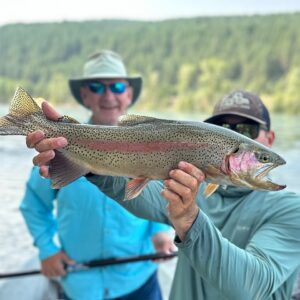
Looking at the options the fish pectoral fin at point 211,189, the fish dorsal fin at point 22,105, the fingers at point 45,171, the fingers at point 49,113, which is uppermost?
the fish dorsal fin at point 22,105

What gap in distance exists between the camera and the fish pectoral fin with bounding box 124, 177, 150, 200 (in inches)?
78.7

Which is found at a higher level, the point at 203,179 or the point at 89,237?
the point at 203,179

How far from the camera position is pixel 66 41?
7006 centimetres

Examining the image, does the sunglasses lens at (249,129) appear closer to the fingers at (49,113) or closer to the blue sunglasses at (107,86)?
the fingers at (49,113)

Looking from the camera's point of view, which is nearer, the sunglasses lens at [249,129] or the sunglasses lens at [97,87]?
the sunglasses lens at [249,129]

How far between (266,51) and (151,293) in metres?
77.6

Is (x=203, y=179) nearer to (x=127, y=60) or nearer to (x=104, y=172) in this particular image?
(x=104, y=172)

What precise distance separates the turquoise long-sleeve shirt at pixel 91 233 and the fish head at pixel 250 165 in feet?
6.19

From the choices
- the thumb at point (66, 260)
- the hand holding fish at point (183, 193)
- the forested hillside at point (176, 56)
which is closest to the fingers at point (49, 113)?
the hand holding fish at point (183, 193)

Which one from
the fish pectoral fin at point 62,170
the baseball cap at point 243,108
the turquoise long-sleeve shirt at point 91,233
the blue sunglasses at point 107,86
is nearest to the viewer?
the fish pectoral fin at point 62,170

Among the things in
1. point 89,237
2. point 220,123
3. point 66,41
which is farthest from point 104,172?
point 66,41

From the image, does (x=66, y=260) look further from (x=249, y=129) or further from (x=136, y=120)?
(x=136, y=120)

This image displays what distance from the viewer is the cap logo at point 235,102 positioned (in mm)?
2605

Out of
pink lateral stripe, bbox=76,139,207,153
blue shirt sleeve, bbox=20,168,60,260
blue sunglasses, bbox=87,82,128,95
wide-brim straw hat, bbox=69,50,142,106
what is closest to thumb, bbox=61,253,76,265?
blue shirt sleeve, bbox=20,168,60,260
